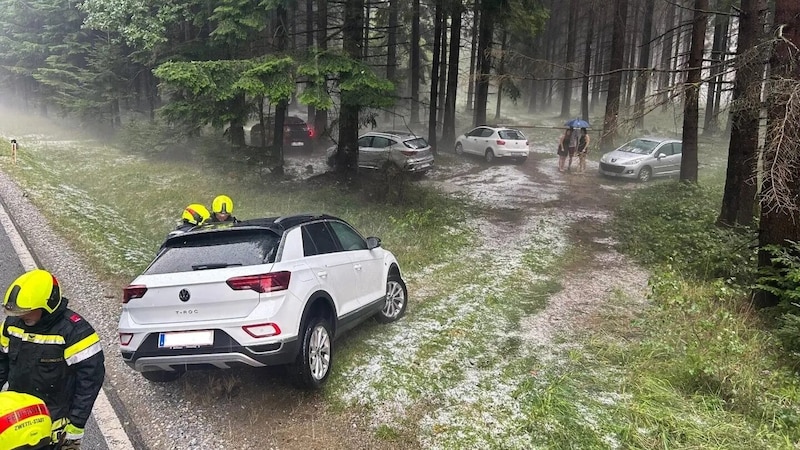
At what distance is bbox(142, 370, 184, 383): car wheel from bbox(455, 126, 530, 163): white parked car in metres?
18.1

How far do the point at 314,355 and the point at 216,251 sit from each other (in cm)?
139

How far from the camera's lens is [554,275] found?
368 inches

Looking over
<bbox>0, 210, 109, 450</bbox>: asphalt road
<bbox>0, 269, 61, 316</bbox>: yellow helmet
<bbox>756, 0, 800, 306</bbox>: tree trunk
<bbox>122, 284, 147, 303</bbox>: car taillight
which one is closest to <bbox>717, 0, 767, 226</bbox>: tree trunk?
<bbox>756, 0, 800, 306</bbox>: tree trunk

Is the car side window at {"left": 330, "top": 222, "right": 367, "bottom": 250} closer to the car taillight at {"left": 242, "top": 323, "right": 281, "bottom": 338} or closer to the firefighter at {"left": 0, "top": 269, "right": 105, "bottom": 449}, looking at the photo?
the car taillight at {"left": 242, "top": 323, "right": 281, "bottom": 338}

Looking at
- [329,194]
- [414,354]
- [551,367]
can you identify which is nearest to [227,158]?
[329,194]

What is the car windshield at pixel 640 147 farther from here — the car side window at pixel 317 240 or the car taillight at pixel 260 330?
the car taillight at pixel 260 330

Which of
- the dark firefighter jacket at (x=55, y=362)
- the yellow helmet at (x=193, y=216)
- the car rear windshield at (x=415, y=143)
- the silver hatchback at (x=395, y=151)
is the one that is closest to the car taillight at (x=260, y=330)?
the dark firefighter jacket at (x=55, y=362)

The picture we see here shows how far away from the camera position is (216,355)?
4.40 metres

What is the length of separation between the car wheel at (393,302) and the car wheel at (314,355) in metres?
1.68

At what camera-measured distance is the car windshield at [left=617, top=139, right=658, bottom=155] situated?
1905 cm

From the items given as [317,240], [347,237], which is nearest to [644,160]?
[347,237]

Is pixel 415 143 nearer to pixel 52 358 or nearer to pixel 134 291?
pixel 134 291

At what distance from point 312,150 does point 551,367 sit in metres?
19.7

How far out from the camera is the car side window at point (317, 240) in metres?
5.32
